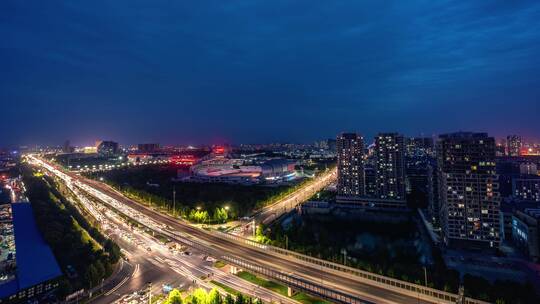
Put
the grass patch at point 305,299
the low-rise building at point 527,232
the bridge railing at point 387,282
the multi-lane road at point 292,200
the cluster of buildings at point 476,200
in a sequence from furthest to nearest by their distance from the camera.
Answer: the multi-lane road at point 292,200
the cluster of buildings at point 476,200
the low-rise building at point 527,232
the grass patch at point 305,299
the bridge railing at point 387,282

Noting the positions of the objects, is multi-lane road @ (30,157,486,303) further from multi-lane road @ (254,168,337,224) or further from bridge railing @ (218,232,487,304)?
multi-lane road @ (254,168,337,224)

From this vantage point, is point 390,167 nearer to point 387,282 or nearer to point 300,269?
point 387,282

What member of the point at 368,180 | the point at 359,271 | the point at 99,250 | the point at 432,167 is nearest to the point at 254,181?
the point at 368,180

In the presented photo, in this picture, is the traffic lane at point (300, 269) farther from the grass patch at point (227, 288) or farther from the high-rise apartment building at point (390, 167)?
the high-rise apartment building at point (390, 167)

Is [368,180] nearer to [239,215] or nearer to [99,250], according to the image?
[239,215]

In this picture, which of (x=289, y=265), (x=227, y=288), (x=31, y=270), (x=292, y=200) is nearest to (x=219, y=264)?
(x=227, y=288)

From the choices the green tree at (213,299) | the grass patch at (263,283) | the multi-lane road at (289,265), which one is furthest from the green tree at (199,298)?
the multi-lane road at (289,265)
